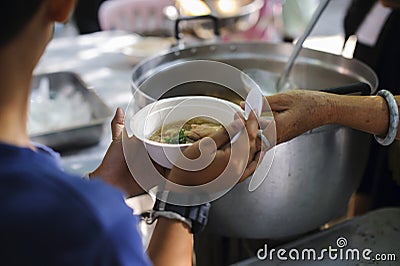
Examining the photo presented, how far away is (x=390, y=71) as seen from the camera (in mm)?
1164

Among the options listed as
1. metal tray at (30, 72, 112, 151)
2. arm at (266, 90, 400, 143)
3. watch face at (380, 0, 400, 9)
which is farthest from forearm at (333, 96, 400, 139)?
metal tray at (30, 72, 112, 151)

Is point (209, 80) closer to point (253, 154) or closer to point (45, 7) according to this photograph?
point (253, 154)

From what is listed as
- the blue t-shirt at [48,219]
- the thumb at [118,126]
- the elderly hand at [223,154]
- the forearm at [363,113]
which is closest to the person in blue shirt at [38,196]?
the blue t-shirt at [48,219]

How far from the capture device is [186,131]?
2.49ft

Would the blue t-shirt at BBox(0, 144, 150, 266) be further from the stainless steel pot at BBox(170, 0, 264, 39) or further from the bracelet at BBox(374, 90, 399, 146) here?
the stainless steel pot at BBox(170, 0, 264, 39)

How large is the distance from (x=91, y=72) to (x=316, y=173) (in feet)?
3.23

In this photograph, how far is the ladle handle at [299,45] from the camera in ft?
3.22

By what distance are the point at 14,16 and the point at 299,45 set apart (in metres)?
0.69

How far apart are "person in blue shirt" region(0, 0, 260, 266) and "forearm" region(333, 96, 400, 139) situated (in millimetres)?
467

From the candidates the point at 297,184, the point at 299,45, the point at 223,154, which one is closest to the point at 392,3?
the point at 299,45

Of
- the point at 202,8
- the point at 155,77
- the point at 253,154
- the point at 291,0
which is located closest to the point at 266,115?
the point at 253,154

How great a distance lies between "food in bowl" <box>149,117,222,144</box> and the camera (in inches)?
29.0

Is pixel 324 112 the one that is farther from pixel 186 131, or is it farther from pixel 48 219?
pixel 48 219

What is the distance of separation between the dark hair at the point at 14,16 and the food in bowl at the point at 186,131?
1.16 ft
